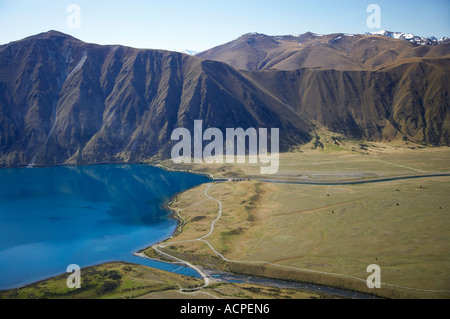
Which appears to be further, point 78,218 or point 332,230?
point 78,218

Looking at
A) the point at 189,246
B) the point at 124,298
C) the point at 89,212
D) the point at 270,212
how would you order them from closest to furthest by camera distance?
the point at 124,298
the point at 189,246
the point at 270,212
the point at 89,212

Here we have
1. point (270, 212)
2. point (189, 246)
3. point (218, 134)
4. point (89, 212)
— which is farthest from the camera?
point (218, 134)

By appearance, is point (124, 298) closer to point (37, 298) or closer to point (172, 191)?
point (37, 298)

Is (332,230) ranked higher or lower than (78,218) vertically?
higher

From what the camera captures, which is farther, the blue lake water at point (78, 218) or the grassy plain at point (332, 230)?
the blue lake water at point (78, 218)

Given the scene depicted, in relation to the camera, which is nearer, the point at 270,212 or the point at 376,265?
the point at 376,265

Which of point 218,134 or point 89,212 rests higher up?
point 218,134
